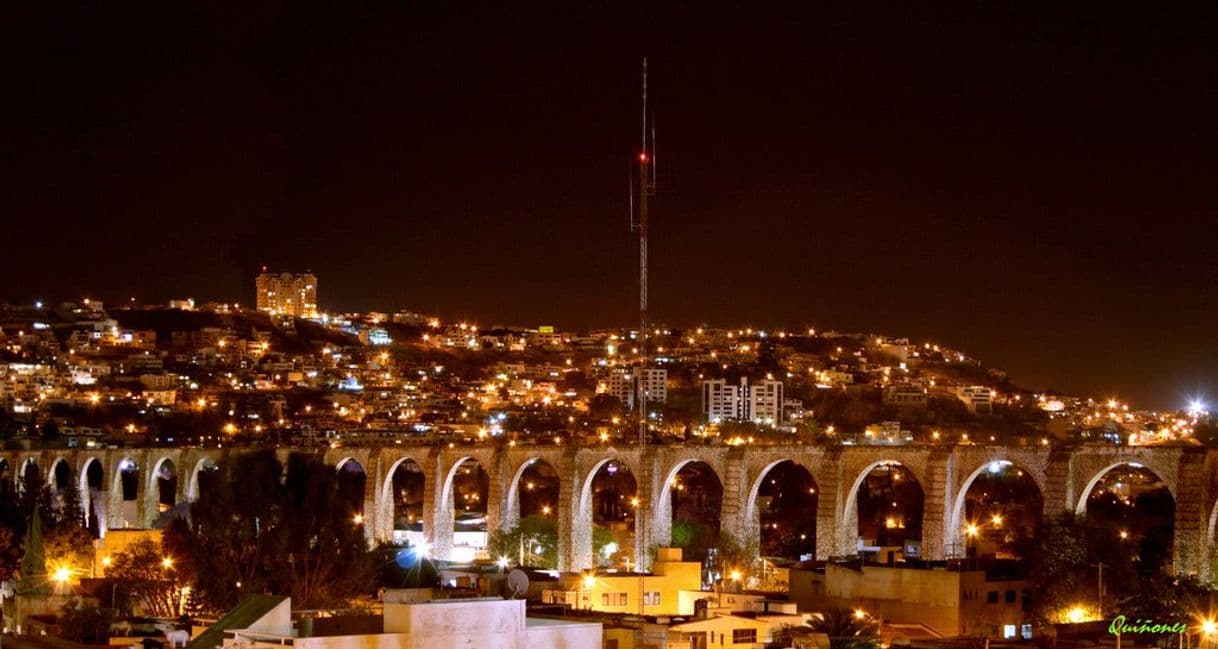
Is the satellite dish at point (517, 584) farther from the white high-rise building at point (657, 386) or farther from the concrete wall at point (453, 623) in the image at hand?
the white high-rise building at point (657, 386)

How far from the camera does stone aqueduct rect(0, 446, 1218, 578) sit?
43.1 m

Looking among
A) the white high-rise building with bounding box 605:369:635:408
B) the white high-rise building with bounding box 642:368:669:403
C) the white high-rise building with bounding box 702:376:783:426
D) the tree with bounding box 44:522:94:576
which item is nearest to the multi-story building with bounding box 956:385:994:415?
the white high-rise building with bounding box 702:376:783:426

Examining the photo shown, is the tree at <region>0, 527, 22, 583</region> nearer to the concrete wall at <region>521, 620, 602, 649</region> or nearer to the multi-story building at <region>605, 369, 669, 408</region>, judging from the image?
the concrete wall at <region>521, 620, 602, 649</region>

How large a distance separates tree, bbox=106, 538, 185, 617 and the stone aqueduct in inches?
472

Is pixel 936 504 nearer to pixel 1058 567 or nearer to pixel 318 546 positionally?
pixel 1058 567

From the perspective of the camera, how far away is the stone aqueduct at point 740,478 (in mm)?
43125

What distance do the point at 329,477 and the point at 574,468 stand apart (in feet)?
54.6

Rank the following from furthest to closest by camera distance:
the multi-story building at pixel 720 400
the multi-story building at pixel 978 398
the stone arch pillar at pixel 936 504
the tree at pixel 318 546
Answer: the multi-story building at pixel 720 400 → the multi-story building at pixel 978 398 → the stone arch pillar at pixel 936 504 → the tree at pixel 318 546

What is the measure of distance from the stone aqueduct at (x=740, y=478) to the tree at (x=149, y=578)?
1198cm

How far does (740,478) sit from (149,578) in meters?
20.1

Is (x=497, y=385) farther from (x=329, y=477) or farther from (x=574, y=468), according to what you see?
(x=329, y=477)

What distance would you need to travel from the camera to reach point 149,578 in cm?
4131

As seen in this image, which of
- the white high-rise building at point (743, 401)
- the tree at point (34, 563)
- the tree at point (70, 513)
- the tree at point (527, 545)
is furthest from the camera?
the white high-rise building at point (743, 401)

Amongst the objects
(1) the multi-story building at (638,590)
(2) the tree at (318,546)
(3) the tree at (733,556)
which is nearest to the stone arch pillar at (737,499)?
(3) the tree at (733,556)
